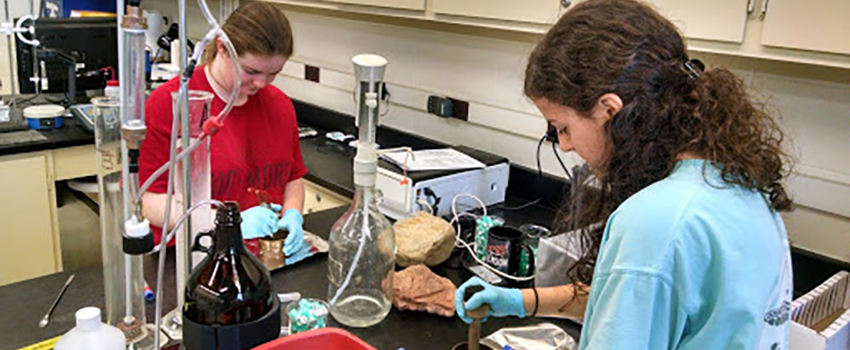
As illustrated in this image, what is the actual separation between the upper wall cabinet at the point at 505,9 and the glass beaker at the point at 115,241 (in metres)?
1.13

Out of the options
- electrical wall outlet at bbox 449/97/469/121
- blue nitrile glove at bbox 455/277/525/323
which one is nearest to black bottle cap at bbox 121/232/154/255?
blue nitrile glove at bbox 455/277/525/323

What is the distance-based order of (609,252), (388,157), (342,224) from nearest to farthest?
(609,252), (342,224), (388,157)

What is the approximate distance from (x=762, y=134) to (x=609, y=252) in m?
0.33

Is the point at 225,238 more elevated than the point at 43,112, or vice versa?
the point at 225,238

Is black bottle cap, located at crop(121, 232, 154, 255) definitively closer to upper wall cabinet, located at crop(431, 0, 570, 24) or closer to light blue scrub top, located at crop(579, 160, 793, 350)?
light blue scrub top, located at crop(579, 160, 793, 350)

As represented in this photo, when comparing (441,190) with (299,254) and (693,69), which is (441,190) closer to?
(299,254)

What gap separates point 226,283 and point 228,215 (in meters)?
0.09

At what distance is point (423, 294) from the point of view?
1.35 meters

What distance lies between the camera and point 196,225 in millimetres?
1162

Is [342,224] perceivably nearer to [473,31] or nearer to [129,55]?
[129,55]

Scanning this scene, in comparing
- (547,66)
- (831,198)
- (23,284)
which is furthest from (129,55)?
(831,198)

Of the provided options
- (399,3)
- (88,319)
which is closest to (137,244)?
(88,319)

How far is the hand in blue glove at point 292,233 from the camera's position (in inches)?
60.1

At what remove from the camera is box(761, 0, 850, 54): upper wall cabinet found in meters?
1.29
